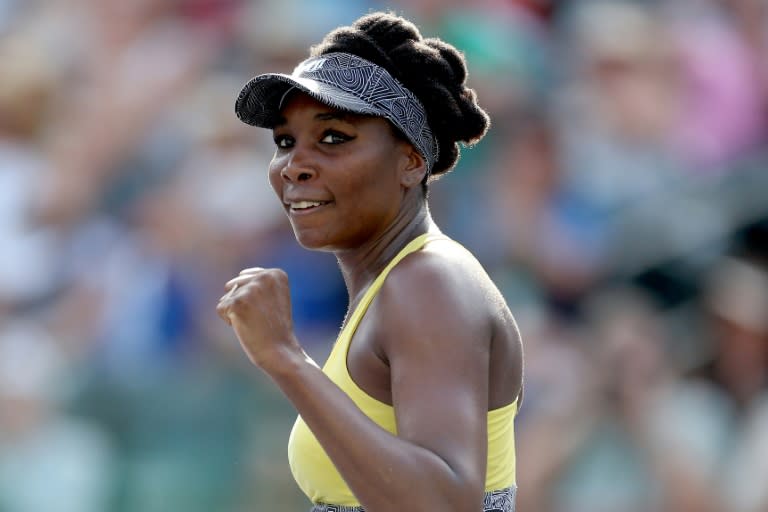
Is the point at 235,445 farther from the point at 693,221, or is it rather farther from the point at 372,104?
the point at 372,104

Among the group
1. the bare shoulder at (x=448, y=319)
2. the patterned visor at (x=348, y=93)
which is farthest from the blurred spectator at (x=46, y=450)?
the bare shoulder at (x=448, y=319)

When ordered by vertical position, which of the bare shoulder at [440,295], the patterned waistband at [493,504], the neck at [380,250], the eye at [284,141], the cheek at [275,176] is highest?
the eye at [284,141]

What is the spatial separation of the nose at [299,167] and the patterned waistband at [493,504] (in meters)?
0.63

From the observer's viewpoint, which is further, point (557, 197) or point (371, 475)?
point (557, 197)

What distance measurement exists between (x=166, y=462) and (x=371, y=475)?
3.22 meters

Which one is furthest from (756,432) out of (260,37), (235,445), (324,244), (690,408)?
(324,244)

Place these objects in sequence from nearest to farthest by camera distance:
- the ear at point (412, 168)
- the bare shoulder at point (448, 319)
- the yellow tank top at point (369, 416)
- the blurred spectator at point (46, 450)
A: the bare shoulder at point (448, 319) < the yellow tank top at point (369, 416) < the ear at point (412, 168) < the blurred spectator at point (46, 450)

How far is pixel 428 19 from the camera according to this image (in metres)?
5.89

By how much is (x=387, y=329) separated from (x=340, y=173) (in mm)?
376

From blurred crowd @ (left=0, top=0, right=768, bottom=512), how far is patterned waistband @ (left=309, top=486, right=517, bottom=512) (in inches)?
96.4

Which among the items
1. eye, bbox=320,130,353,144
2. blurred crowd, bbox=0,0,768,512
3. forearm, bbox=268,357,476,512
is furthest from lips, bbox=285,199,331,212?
blurred crowd, bbox=0,0,768,512

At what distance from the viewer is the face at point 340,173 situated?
2.54m

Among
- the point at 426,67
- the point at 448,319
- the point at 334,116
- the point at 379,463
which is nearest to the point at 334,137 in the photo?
the point at 334,116

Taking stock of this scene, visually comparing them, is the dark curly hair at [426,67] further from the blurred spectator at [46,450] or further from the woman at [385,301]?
the blurred spectator at [46,450]
